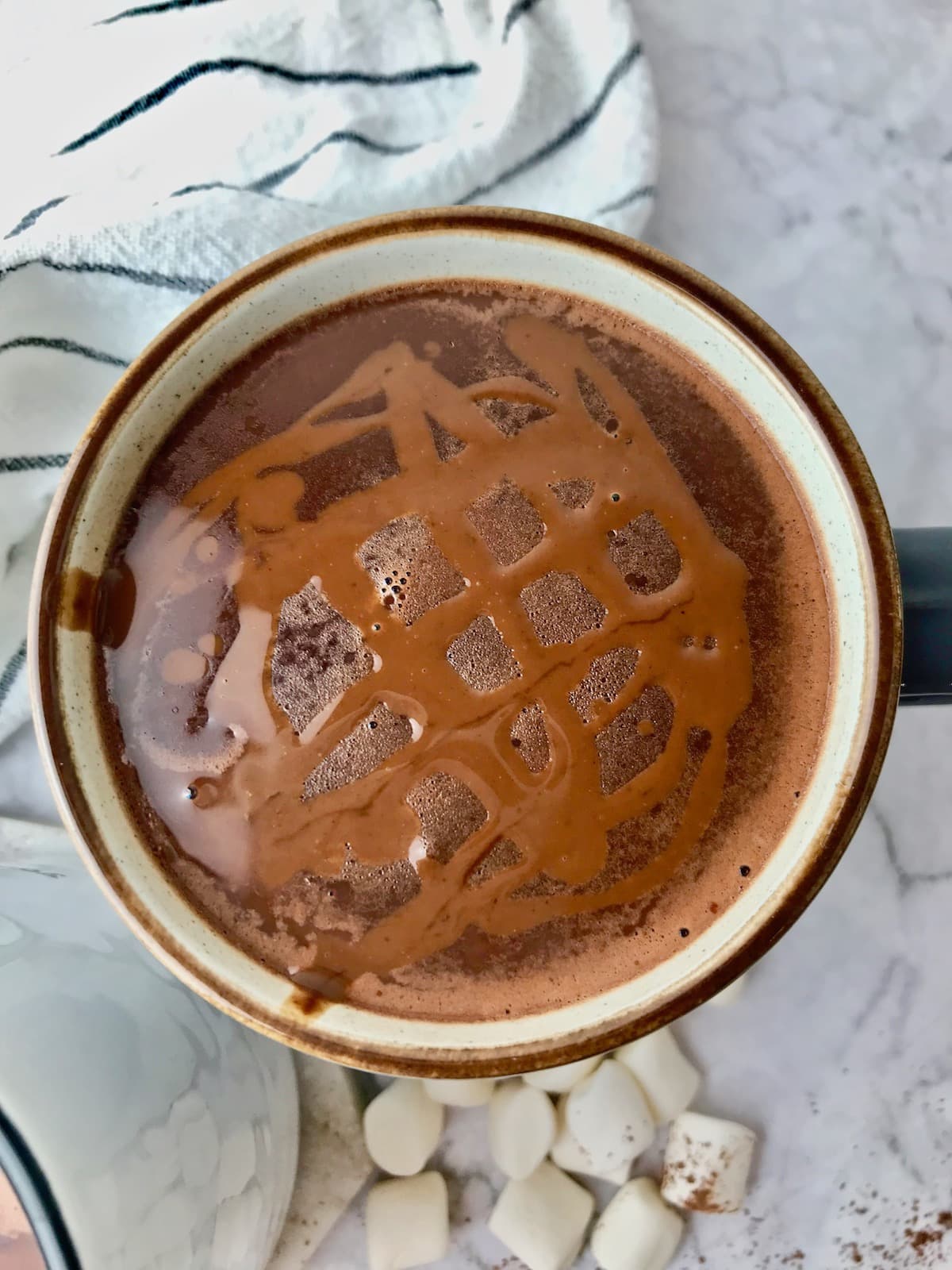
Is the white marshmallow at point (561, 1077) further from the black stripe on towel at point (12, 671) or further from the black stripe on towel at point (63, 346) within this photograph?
the black stripe on towel at point (63, 346)

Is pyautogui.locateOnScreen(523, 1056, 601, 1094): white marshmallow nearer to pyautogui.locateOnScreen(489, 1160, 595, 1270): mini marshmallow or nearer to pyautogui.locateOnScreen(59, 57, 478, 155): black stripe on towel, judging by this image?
pyautogui.locateOnScreen(489, 1160, 595, 1270): mini marshmallow

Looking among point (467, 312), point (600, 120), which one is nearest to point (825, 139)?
point (600, 120)

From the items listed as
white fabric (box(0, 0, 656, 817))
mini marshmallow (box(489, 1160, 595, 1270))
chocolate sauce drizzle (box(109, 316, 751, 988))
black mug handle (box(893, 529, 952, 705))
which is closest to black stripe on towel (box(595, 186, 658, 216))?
white fabric (box(0, 0, 656, 817))

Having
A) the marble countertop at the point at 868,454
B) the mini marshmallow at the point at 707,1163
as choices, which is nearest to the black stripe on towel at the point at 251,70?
the marble countertop at the point at 868,454

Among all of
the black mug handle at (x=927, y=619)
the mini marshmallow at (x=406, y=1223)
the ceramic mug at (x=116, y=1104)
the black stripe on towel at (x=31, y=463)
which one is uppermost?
the black stripe on towel at (x=31, y=463)

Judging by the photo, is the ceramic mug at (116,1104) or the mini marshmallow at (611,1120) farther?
the mini marshmallow at (611,1120)

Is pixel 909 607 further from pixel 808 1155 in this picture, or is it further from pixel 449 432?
pixel 808 1155

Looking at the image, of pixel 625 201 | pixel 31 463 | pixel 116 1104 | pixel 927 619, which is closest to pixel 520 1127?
pixel 116 1104
